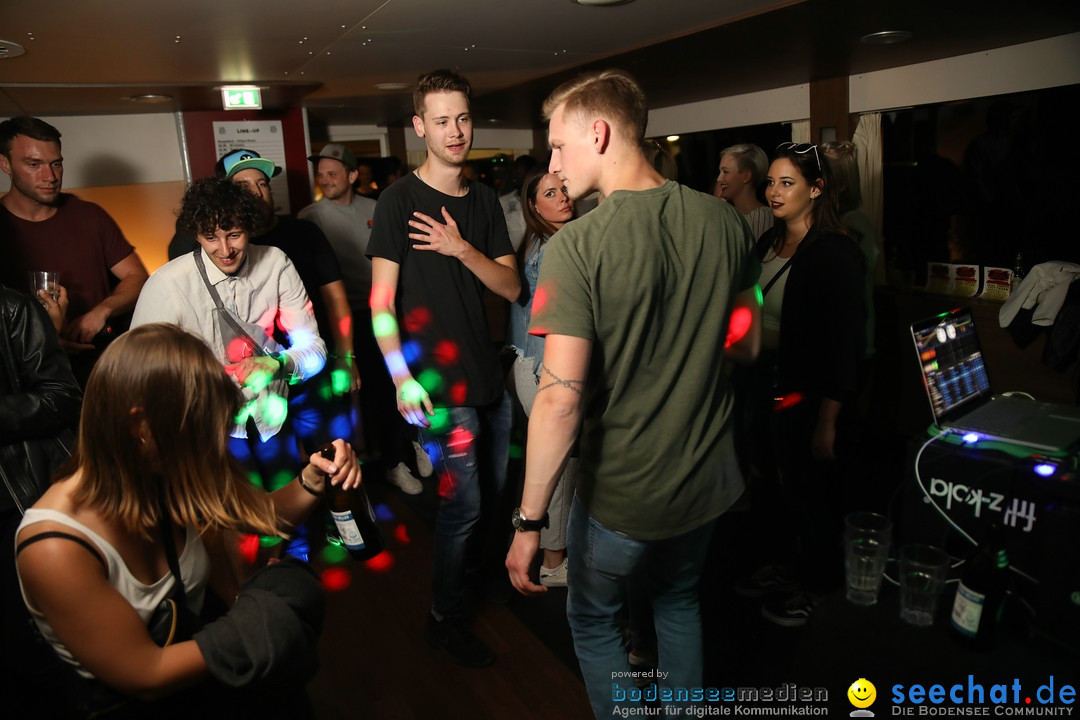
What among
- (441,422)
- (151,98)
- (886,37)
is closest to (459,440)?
(441,422)

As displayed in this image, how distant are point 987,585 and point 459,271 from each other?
1.65 meters

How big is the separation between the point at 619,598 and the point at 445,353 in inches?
38.6

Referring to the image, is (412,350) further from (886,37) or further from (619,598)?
(886,37)

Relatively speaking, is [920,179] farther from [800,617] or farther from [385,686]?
[385,686]

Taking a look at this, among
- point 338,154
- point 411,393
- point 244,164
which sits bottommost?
point 411,393

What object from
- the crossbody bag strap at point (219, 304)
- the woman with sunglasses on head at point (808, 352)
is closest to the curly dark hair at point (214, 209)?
the crossbody bag strap at point (219, 304)

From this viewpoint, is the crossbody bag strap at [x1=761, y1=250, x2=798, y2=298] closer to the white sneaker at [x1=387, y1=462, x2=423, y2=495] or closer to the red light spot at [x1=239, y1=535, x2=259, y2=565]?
the red light spot at [x1=239, y1=535, x2=259, y2=565]

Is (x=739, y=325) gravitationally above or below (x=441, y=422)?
above

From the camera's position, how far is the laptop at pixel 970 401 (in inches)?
65.7

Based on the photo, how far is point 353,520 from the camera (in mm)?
1644

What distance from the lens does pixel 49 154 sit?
2791 millimetres

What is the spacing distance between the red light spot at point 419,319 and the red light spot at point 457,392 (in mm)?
218

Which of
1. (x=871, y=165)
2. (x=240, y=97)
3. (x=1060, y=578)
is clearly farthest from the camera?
(x=871, y=165)

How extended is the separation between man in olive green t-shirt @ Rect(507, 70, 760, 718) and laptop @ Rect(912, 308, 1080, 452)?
56cm
